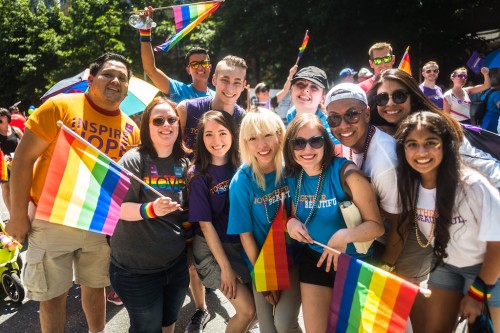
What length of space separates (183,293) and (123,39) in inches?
805

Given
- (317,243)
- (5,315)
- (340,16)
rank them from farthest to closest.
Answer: (340,16)
(5,315)
(317,243)

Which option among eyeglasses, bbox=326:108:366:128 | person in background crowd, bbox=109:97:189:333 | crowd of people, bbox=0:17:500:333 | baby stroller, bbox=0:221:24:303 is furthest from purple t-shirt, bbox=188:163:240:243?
baby stroller, bbox=0:221:24:303

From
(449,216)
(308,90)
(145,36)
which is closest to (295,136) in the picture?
(449,216)

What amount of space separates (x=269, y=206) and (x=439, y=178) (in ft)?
3.76

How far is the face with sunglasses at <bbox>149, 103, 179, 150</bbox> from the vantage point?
278 cm

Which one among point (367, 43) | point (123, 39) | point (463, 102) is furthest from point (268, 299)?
point (123, 39)

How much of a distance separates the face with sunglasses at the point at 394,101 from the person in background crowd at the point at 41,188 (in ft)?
6.95

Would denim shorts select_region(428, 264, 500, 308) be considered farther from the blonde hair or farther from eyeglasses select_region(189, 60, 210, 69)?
eyeglasses select_region(189, 60, 210, 69)

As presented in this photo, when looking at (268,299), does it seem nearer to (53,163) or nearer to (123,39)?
(53,163)

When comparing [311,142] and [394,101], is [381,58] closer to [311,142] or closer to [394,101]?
[394,101]

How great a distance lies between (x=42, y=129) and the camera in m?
2.80

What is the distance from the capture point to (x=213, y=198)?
286 cm

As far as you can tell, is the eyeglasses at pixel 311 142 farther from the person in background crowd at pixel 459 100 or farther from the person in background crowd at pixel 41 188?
the person in background crowd at pixel 459 100

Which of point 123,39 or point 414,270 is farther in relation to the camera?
point 123,39
